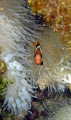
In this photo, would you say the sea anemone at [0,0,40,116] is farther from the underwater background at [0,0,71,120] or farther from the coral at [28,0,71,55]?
the coral at [28,0,71,55]

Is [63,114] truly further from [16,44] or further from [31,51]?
[16,44]

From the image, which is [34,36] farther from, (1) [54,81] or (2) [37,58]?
(1) [54,81]

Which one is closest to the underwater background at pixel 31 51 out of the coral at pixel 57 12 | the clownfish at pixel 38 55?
the coral at pixel 57 12

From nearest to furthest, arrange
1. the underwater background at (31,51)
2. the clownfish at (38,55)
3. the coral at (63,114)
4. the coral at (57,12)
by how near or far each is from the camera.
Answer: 1. the coral at (57,12)
2. the underwater background at (31,51)
3. the clownfish at (38,55)
4. the coral at (63,114)

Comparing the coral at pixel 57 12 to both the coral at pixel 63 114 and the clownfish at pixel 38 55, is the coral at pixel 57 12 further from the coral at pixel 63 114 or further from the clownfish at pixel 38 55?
the coral at pixel 63 114

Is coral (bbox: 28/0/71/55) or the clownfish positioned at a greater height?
coral (bbox: 28/0/71/55)

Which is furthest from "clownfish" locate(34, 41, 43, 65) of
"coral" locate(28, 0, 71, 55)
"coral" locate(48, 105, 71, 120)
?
"coral" locate(48, 105, 71, 120)

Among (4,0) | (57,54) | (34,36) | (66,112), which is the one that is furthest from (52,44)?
(66,112)
